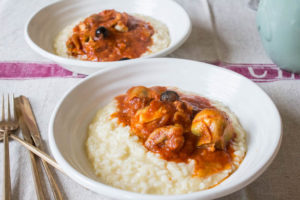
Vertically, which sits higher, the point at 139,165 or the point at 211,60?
the point at 139,165

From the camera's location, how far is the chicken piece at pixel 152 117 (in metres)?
2.25

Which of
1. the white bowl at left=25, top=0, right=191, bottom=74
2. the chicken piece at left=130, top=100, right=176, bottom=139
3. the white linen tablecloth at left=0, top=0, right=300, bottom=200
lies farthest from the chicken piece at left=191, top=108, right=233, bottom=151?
the white bowl at left=25, top=0, right=191, bottom=74

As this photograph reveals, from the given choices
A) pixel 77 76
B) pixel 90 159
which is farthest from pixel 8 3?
pixel 90 159

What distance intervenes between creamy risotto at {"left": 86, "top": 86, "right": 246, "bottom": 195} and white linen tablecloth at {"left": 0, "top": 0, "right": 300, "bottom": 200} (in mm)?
178

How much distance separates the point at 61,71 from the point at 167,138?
166cm

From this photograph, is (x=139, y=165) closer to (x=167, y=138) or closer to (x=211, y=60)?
(x=167, y=138)

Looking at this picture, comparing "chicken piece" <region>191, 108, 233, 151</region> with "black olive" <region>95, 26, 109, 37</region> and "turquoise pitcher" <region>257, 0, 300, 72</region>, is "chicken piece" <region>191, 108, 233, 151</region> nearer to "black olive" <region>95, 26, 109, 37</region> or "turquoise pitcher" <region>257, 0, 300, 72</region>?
"turquoise pitcher" <region>257, 0, 300, 72</region>

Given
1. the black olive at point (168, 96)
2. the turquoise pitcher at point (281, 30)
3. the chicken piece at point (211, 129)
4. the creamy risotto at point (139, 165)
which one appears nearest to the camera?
the creamy risotto at point (139, 165)

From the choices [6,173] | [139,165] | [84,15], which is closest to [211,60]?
[84,15]

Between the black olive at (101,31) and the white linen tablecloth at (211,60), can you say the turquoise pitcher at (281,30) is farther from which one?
the black olive at (101,31)

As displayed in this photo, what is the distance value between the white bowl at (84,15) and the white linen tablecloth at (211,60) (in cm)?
23

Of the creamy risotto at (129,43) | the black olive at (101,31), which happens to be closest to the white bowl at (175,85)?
the creamy risotto at (129,43)

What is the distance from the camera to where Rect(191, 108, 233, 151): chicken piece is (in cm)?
211

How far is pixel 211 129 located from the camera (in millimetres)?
2107
